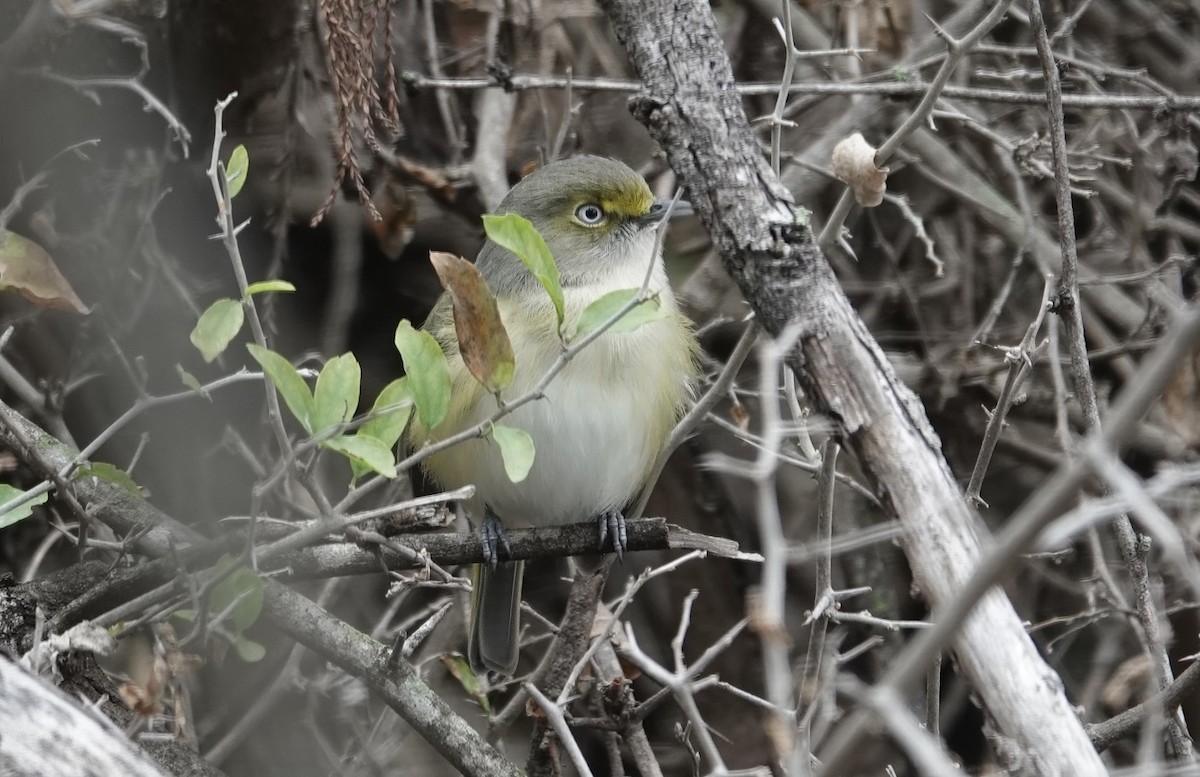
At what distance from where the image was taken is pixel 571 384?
3922mm

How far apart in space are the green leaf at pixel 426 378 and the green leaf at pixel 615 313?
328 millimetres

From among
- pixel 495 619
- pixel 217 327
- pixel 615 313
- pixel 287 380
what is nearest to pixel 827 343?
pixel 615 313

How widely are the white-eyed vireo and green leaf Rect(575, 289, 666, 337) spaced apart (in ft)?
3.26

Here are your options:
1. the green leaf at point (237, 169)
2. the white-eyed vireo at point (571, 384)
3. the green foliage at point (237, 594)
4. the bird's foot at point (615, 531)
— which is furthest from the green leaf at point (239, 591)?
the bird's foot at point (615, 531)

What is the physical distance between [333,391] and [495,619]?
5.93ft

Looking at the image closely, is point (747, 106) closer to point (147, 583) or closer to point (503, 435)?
point (503, 435)

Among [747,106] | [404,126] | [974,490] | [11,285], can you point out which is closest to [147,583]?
[11,285]

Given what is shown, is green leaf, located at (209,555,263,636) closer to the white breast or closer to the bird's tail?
the white breast

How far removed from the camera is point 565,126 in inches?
185

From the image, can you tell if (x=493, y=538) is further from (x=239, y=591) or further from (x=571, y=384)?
(x=239, y=591)

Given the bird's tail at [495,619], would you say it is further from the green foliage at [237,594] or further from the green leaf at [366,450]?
the green leaf at [366,450]

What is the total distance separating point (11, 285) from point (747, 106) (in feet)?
10.0

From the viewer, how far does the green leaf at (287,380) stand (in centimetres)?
255

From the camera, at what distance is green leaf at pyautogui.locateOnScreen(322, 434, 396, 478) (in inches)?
101
